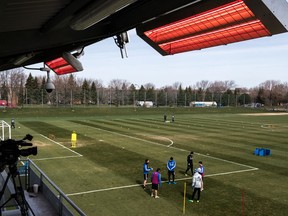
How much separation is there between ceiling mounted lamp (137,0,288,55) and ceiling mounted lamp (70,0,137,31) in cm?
114

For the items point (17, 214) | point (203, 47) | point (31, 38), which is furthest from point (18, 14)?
point (17, 214)

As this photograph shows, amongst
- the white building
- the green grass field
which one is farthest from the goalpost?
the white building

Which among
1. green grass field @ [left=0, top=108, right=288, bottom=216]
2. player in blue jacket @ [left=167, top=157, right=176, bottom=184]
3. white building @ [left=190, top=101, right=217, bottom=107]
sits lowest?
green grass field @ [left=0, top=108, right=288, bottom=216]

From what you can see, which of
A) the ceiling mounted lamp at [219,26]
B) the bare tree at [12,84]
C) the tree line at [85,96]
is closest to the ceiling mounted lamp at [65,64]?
the ceiling mounted lamp at [219,26]

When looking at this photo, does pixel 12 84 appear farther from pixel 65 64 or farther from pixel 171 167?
pixel 65 64

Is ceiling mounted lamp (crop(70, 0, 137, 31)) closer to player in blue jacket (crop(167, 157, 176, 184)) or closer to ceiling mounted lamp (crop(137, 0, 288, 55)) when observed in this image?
ceiling mounted lamp (crop(137, 0, 288, 55))

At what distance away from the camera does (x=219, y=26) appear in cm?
448

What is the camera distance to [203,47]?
5.29m

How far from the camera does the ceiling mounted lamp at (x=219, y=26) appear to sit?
3602mm

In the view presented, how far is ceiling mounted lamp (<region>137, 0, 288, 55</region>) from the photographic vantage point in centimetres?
360

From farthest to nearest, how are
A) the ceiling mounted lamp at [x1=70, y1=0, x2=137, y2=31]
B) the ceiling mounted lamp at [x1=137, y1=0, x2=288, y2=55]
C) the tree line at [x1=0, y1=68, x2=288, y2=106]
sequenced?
the tree line at [x1=0, y1=68, x2=288, y2=106] → the ceiling mounted lamp at [x1=70, y1=0, x2=137, y2=31] → the ceiling mounted lamp at [x1=137, y1=0, x2=288, y2=55]

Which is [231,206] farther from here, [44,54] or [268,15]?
[268,15]

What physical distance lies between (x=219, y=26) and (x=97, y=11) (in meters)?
1.70

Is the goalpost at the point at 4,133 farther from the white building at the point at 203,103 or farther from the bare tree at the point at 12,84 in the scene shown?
the white building at the point at 203,103
